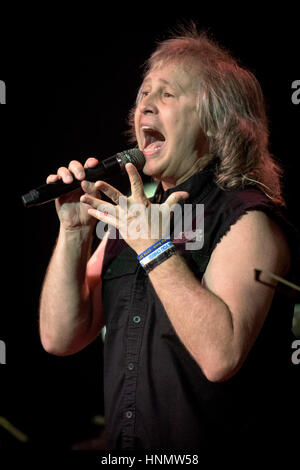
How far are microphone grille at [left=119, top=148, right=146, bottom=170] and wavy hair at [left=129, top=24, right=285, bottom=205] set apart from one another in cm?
21

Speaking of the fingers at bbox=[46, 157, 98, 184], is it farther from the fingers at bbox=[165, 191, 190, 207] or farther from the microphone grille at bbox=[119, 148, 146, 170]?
the fingers at bbox=[165, 191, 190, 207]

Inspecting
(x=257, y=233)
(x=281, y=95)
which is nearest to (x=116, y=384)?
(x=257, y=233)

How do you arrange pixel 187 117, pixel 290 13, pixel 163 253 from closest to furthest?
pixel 163 253 → pixel 187 117 → pixel 290 13

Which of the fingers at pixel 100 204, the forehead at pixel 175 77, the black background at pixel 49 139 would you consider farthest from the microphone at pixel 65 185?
the black background at pixel 49 139

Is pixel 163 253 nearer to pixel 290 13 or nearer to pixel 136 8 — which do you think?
pixel 290 13

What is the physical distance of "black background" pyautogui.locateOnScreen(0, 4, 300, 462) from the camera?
2270 millimetres

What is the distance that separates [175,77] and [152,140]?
8.2 inches

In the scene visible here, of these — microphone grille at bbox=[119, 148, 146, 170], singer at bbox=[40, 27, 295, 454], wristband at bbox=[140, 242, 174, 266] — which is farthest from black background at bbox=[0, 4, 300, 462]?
wristband at bbox=[140, 242, 174, 266]

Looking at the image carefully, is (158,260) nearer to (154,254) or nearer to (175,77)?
(154,254)

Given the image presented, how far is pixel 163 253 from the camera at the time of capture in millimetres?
1139

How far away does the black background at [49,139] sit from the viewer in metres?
2.27

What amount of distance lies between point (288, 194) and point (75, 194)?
3.08 feet

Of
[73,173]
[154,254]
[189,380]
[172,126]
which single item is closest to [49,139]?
[172,126]

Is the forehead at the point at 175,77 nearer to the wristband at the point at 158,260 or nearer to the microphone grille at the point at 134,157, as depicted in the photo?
the microphone grille at the point at 134,157
